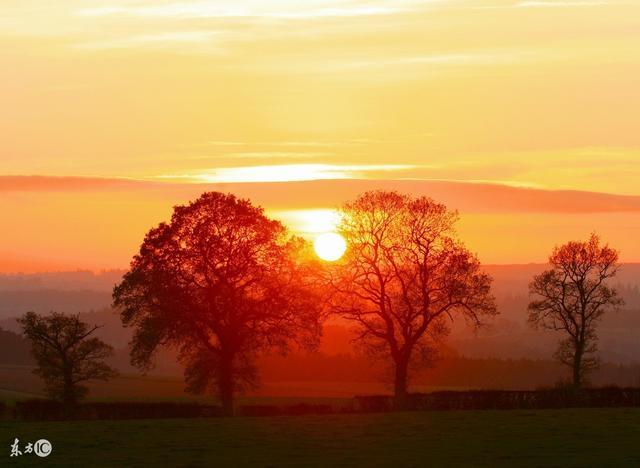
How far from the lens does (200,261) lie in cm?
7881

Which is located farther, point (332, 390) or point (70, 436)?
point (332, 390)

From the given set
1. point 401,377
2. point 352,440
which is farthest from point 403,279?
point 352,440

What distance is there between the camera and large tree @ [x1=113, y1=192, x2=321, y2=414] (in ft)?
255

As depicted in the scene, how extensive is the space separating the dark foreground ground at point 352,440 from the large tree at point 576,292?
2019 cm

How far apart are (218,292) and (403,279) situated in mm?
12765

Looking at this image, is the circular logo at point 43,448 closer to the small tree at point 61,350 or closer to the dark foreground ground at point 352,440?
the dark foreground ground at point 352,440

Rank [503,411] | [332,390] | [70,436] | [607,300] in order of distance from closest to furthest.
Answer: [70,436] < [503,411] < [607,300] < [332,390]

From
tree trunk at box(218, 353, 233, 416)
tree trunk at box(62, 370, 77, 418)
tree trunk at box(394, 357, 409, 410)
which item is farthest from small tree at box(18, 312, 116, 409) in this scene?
tree trunk at box(394, 357, 409, 410)

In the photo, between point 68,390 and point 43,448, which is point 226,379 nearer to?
point 68,390

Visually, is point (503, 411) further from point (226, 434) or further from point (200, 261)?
point (200, 261)

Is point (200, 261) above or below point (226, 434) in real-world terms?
above

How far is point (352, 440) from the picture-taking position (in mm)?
52625

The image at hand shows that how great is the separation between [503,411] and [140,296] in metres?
25.5

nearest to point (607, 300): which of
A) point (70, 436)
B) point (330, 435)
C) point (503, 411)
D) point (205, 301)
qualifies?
point (503, 411)
